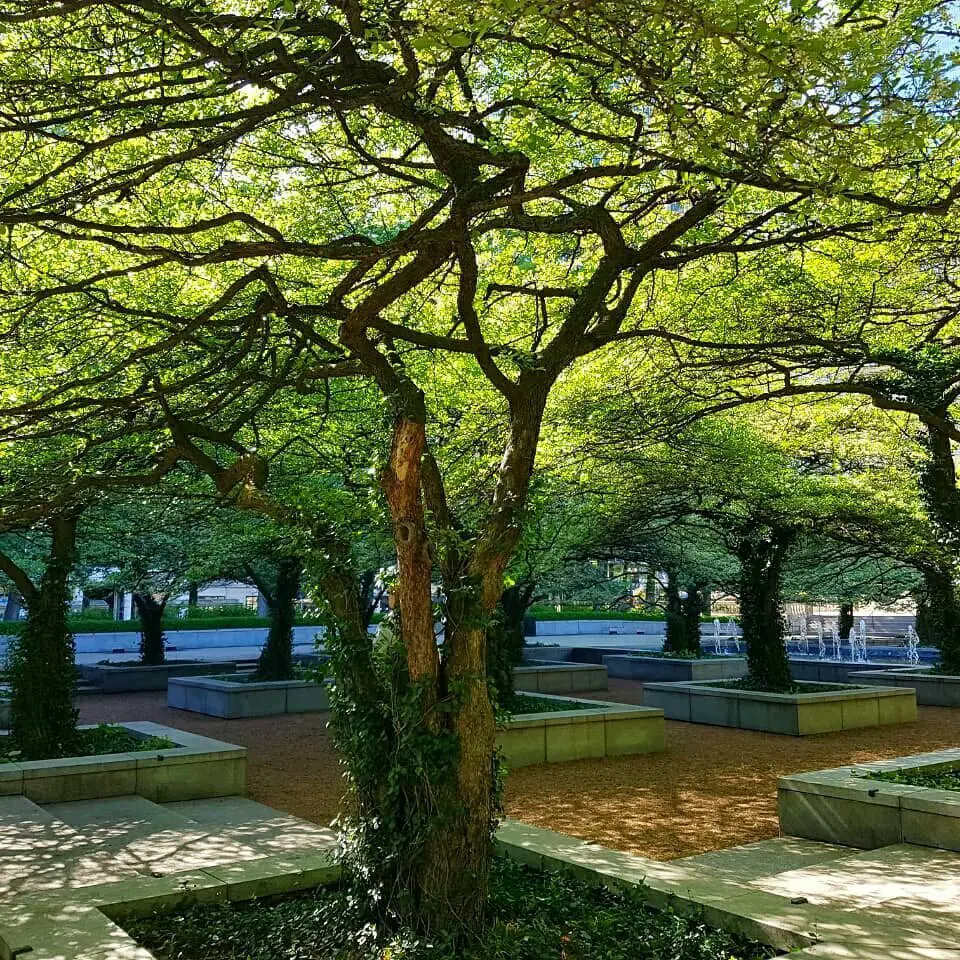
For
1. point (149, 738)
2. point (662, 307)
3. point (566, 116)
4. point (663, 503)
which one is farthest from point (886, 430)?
point (149, 738)

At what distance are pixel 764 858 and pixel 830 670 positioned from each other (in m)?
15.9

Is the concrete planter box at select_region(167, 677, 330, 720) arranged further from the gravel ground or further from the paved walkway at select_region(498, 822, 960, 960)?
the paved walkway at select_region(498, 822, 960, 960)

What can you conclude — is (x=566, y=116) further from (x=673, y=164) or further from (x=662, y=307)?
(x=662, y=307)

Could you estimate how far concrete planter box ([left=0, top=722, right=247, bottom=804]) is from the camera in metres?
9.85

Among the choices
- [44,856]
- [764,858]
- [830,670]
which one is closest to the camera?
[44,856]

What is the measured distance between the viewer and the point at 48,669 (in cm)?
1122

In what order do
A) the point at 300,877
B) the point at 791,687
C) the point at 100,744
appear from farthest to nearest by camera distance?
the point at 791,687
the point at 100,744
the point at 300,877

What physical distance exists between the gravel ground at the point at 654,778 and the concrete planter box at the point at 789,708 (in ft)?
Result: 0.99

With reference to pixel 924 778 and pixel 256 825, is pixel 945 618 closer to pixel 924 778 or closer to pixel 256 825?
pixel 924 778

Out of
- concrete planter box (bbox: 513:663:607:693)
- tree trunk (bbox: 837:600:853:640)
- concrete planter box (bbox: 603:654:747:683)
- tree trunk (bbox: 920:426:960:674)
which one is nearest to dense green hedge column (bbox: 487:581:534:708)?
concrete planter box (bbox: 513:663:607:693)

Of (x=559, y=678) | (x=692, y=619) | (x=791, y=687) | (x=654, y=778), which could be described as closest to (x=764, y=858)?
(x=654, y=778)

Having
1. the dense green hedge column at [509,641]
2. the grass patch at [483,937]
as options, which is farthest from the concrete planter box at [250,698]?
the grass patch at [483,937]

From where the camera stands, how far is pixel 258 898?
6.02 meters

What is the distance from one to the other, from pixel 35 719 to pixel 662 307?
843 cm
